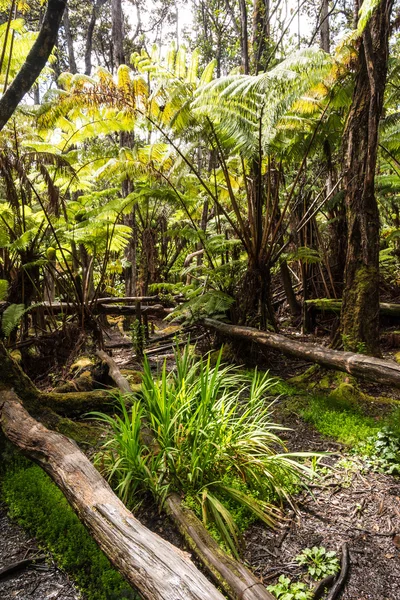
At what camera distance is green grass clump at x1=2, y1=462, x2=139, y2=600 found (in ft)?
6.25

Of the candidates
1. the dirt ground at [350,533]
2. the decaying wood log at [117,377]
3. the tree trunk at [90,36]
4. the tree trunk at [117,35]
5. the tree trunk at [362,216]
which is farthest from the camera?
the tree trunk at [90,36]

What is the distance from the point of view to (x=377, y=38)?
3.72 m

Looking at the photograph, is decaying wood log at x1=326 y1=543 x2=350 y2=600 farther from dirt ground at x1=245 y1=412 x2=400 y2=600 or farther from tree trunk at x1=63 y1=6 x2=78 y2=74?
tree trunk at x1=63 y1=6 x2=78 y2=74

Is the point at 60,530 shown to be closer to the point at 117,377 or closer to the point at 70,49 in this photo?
the point at 117,377

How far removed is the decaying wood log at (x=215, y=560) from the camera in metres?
1.58

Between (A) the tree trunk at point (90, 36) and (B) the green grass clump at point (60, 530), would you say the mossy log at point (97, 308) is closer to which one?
(B) the green grass clump at point (60, 530)

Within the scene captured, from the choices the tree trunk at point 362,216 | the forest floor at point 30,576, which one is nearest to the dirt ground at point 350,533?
the forest floor at point 30,576

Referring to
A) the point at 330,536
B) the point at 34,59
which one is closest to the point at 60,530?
the point at 330,536

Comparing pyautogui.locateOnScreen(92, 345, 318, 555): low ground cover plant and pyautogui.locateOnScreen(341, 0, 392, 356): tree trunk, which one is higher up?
pyautogui.locateOnScreen(341, 0, 392, 356): tree trunk

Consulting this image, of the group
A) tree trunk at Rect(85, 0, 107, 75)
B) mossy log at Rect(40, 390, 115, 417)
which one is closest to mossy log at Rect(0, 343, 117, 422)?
mossy log at Rect(40, 390, 115, 417)

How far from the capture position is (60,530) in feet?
7.50

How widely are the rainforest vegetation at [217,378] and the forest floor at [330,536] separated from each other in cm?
1

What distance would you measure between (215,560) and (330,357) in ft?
7.27

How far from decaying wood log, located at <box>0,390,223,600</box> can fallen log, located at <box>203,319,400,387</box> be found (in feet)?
7.06
